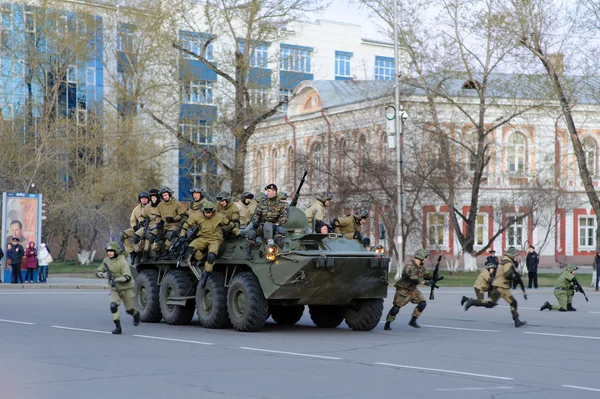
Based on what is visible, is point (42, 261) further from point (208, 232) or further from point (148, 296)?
point (208, 232)

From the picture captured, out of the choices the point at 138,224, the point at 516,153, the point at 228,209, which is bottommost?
the point at 138,224

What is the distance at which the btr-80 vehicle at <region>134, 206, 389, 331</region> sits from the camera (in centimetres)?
1734

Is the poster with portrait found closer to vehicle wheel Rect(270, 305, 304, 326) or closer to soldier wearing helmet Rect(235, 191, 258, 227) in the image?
soldier wearing helmet Rect(235, 191, 258, 227)

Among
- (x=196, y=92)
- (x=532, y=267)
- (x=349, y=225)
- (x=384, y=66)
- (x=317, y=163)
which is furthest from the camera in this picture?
(x=384, y=66)

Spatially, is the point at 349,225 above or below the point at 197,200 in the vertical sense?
below

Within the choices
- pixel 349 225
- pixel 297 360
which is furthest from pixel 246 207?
pixel 297 360

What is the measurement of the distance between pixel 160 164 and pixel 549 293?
25127mm

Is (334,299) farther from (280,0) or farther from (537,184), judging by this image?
(537,184)

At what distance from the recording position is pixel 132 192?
51969mm

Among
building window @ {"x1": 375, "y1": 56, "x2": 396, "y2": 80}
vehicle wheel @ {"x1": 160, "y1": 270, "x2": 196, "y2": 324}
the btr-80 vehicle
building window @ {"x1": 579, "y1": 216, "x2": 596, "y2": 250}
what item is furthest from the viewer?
building window @ {"x1": 375, "y1": 56, "x2": 396, "y2": 80}

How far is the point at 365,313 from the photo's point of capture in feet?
60.4

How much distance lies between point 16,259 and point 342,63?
178 feet

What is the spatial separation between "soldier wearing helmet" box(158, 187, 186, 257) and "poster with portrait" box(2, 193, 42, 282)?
1844cm

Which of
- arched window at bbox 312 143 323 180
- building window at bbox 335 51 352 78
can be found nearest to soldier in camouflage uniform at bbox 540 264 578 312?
arched window at bbox 312 143 323 180
